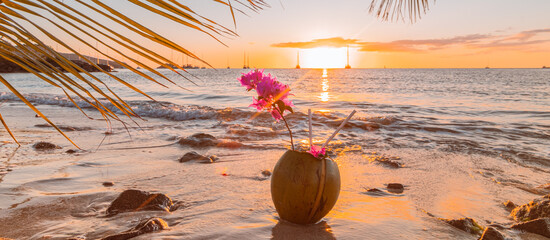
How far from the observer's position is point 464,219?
2.46 m

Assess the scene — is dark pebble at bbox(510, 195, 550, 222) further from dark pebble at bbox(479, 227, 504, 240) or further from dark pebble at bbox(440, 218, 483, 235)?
dark pebble at bbox(479, 227, 504, 240)

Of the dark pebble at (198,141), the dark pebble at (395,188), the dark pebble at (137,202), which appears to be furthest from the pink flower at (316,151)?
the dark pebble at (198,141)

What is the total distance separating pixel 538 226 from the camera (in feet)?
7.84

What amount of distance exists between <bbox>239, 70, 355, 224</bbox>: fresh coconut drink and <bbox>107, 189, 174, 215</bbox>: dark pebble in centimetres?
108

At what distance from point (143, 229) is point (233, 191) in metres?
1.11

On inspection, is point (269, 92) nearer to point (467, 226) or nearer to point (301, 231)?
point (301, 231)

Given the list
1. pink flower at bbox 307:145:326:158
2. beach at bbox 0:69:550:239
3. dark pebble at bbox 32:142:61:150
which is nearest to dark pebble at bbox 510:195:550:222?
beach at bbox 0:69:550:239

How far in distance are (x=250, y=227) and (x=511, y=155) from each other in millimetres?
4618

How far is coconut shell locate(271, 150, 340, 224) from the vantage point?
204cm

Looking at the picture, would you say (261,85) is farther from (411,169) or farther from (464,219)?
(411,169)

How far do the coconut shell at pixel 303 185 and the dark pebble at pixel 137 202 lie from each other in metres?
1.06

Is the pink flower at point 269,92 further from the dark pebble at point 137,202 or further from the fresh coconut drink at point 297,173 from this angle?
the dark pebble at point 137,202

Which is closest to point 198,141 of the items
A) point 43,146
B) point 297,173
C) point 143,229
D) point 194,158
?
point 194,158

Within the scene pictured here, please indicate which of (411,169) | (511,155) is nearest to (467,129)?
(511,155)
